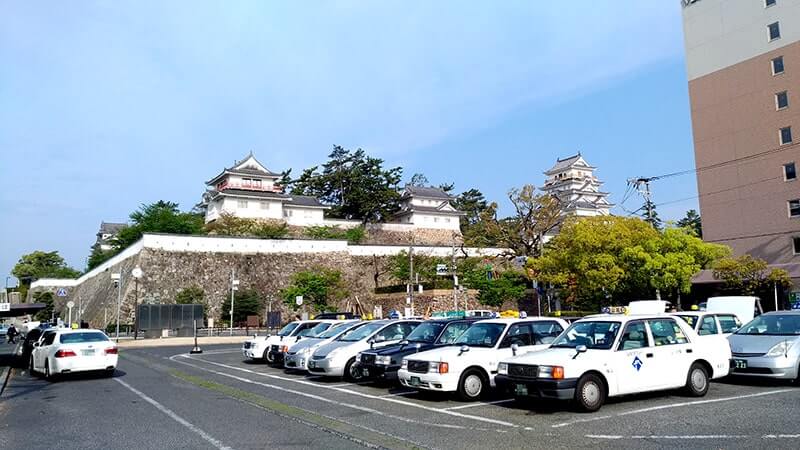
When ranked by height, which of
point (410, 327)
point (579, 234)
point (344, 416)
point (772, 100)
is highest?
point (772, 100)

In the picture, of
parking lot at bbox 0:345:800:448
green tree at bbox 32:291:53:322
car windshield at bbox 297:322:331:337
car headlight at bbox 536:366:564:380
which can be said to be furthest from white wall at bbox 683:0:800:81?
green tree at bbox 32:291:53:322

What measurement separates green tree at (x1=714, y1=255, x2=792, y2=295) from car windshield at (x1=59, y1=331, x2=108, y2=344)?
34150 mm

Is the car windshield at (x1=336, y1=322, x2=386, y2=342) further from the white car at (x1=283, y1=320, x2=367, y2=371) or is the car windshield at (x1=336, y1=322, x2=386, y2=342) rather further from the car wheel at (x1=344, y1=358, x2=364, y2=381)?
the car wheel at (x1=344, y1=358, x2=364, y2=381)

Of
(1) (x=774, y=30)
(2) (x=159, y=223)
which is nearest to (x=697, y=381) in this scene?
(1) (x=774, y=30)

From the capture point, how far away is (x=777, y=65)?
4419 centimetres

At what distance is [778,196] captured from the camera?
1708 inches

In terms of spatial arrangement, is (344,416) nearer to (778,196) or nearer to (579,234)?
(579,234)

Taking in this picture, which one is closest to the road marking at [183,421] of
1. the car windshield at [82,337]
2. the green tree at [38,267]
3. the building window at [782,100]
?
the car windshield at [82,337]

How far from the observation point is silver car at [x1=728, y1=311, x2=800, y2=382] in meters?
12.5

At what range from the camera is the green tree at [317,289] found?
5366 centimetres

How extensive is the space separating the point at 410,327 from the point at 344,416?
6478 mm

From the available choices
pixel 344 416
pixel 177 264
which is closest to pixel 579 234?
pixel 344 416

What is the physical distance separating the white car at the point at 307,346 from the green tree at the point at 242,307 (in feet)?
118

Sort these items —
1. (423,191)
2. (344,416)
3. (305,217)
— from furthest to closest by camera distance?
(423,191) < (305,217) < (344,416)
